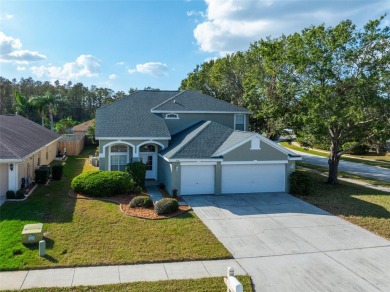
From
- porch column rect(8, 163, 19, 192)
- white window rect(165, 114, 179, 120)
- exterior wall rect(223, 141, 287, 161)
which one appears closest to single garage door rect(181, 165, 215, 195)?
exterior wall rect(223, 141, 287, 161)

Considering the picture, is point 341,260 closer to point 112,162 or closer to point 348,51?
point 348,51

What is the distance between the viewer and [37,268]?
1003 centimetres

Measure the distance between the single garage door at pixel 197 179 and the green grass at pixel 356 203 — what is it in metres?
5.69

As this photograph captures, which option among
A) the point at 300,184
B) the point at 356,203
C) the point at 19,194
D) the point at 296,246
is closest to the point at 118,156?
the point at 19,194

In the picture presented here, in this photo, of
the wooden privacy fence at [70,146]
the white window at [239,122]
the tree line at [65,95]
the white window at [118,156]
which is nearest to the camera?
the white window at [118,156]

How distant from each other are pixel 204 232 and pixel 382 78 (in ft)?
51.5

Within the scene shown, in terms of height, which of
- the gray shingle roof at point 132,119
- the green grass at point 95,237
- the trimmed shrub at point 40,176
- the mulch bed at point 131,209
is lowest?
the green grass at point 95,237

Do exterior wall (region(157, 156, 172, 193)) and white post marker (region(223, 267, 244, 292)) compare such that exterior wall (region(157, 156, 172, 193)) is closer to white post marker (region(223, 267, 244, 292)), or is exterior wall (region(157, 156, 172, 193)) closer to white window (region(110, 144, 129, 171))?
white window (region(110, 144, 129, 171))

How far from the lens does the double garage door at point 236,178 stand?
20.0 metres

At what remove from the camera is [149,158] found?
24.3m

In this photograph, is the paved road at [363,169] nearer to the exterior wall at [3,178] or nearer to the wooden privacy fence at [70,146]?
the wooden privacy fence at [70,146]

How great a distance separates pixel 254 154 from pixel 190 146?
4.04 metres

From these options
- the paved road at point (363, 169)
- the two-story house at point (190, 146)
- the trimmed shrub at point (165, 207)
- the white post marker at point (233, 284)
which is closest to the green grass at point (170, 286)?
the white post marker at point (233, 284)

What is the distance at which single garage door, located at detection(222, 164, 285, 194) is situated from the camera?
806 inches
